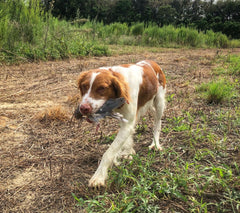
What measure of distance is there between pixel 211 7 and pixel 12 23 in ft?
104

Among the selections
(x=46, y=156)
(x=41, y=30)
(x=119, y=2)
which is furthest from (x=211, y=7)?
(x=46, y=156)

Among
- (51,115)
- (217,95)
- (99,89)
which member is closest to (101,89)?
(99,89)

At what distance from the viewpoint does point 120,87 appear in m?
1.86

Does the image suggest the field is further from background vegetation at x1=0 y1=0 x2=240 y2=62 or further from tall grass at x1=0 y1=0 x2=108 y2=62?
background vegetation at x1=0 y1=0 x2=240 y2=62

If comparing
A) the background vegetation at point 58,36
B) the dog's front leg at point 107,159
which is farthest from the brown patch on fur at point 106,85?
the background vegetation at point 58,36

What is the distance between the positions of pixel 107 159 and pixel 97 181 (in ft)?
0.64

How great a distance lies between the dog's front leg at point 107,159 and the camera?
1795 millimetres

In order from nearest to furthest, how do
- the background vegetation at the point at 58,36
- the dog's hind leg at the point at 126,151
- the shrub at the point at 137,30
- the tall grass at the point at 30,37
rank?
the dog's hind leg at the point at 126,151 < the tall grass at the point at 30,37 < the background vegetation at the point at 58,36 < the shrub at the point at 137,30

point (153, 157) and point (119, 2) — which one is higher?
point (119, 2)

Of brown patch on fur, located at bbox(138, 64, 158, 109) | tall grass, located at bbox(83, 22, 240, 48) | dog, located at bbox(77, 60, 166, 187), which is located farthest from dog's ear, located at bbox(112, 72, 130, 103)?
tall grass, located at bbox(83, 22, 240, 48)

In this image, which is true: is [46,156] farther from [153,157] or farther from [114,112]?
[153,157]

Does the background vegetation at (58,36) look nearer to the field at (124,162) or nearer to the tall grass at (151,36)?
the tall grass at (151,36)

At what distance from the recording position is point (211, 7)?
3122 centimetres

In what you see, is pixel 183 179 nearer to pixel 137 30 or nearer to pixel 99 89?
pixel 99 89
